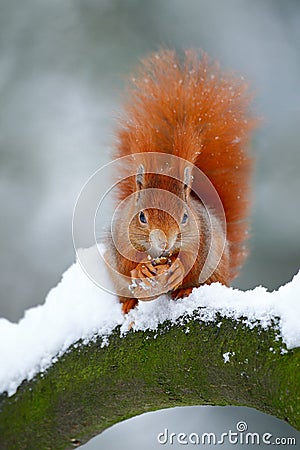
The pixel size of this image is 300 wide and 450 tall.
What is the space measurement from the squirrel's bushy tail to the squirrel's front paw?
214 millimetres

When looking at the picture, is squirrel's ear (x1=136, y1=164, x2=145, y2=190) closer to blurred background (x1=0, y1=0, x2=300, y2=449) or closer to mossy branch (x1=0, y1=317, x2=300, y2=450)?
mossy branch (x1=0, y1=317, x2=300, y2=450)

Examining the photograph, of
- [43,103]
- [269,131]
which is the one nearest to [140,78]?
[269,131]

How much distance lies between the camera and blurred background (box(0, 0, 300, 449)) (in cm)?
195

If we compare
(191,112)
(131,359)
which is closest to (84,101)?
(191,112)

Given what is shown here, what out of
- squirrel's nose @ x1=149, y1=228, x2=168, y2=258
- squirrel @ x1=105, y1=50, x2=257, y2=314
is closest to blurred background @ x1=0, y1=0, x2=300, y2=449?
squirrel @ x1=105, y1=50, x2=257, y2=314

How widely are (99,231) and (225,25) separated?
3.36 ft

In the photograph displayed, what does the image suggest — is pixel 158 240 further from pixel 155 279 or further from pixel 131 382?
pixel 131 382

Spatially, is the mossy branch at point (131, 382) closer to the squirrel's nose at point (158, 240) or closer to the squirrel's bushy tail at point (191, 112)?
the squirrel's nose at point (158, 240)

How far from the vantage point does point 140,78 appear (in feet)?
4.48

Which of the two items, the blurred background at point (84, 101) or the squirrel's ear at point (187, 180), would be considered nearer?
the squirrel's ear at point (187, 180)

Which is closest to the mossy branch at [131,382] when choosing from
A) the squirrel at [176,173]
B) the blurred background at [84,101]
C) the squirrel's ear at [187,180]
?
the squirrel at [176,173]

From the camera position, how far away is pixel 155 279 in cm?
116

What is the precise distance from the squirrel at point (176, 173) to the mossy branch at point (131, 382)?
0.13m

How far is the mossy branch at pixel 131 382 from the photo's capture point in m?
0.93
